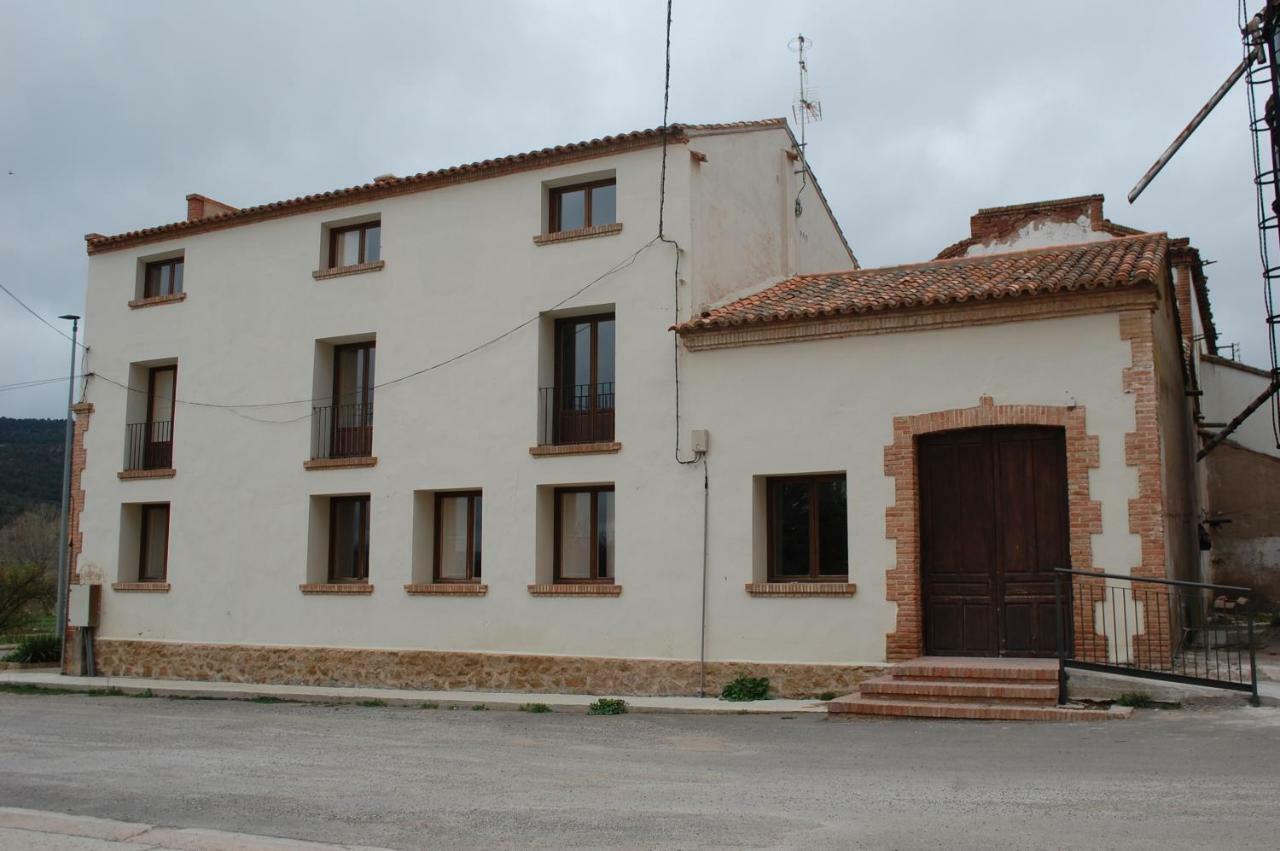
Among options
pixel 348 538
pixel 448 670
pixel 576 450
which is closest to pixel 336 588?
pixel 348 538

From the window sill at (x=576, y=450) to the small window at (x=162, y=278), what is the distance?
809cm

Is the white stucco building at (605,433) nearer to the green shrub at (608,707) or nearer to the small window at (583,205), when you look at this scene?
the small window at (583,205)

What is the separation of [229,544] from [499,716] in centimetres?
659

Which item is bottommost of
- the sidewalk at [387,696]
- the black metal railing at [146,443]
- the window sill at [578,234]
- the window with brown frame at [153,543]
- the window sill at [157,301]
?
the sidewalk at [387,696]

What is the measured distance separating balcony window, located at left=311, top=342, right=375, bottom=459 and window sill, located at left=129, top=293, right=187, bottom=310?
3.24m

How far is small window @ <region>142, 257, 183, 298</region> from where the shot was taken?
19578 mm

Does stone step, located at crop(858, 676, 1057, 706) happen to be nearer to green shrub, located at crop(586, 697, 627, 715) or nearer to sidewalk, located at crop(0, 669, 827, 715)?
sidewalk, located at crop(0, 669, 827, 715)

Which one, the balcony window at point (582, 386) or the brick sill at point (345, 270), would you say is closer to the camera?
the balcony window at point (582, 386)

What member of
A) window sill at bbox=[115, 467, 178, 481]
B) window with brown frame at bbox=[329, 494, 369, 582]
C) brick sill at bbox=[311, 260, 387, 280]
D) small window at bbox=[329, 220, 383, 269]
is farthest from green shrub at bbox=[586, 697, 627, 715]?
window sill at bbox=[115, 467, 178, 481]

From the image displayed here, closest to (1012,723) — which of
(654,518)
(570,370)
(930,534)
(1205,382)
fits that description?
(930,534)

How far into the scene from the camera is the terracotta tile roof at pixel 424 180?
15.2 meters

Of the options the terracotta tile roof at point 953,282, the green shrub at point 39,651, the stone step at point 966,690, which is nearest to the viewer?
the stone step at point 966,690

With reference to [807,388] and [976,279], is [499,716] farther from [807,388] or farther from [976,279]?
[976,279]

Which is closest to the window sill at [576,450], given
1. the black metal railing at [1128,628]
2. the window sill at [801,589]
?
the window sill at [801,589]
